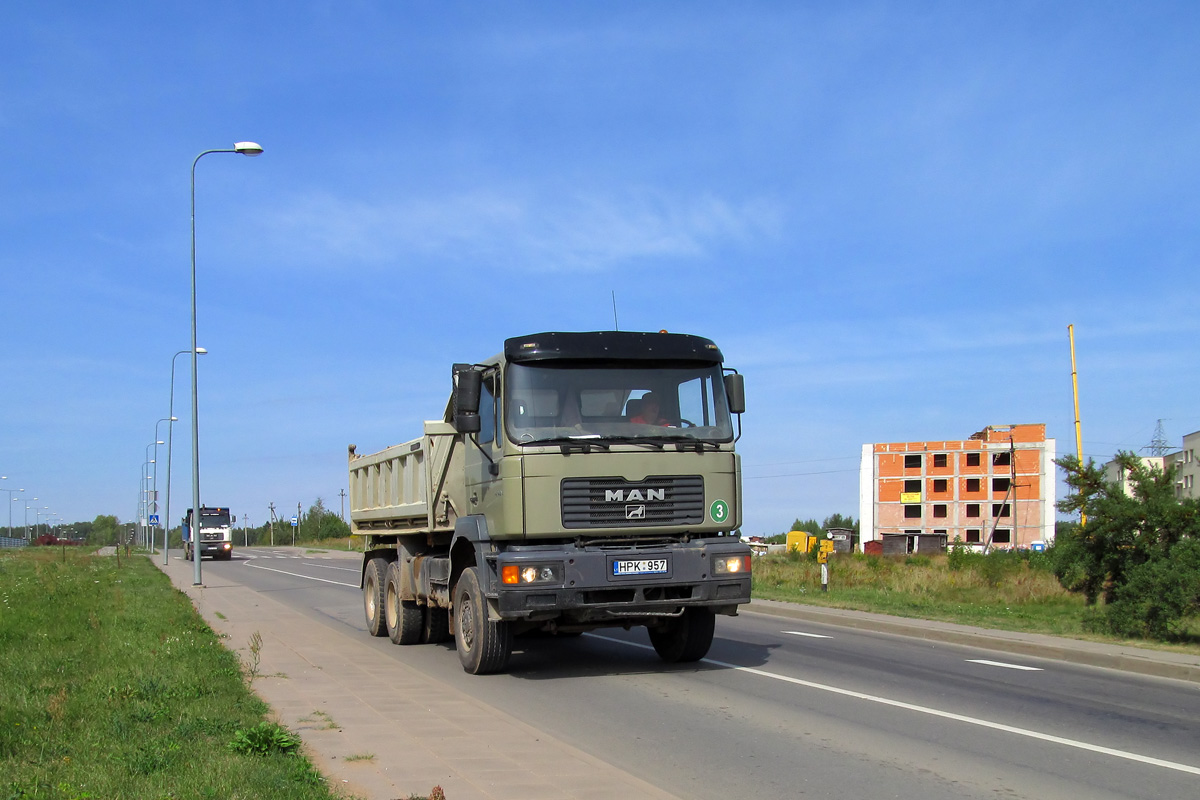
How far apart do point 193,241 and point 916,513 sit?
285ft

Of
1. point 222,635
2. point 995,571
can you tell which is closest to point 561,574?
point 222,635

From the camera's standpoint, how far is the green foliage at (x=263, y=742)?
6.43 m

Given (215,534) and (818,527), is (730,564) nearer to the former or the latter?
(215,534)

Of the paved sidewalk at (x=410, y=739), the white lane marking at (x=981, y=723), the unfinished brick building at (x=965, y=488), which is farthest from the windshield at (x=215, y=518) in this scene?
the unfinished brick building at (x=965, y=488)

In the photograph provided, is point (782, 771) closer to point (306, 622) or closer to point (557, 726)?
point (557, 726)

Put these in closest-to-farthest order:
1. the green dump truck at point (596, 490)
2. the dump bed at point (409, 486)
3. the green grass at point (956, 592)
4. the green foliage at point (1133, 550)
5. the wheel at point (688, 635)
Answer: the green dump truck at point (596, 490)
the wheel at point (688, 635)
the dump bed at point (409, 486)
the green foliage at point (1133, 550)
the green grass at point (956, 592)

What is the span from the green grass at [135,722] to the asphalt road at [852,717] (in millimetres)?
2191

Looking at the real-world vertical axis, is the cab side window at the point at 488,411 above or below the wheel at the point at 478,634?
above

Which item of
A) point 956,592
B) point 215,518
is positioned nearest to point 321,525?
point 215,518

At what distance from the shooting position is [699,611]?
438 inches

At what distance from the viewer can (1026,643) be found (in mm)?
14016

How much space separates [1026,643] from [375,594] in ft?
30.3

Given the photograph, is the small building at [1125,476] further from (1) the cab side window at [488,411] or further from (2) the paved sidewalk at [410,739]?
(2) the paved sidewalk at [410,739]

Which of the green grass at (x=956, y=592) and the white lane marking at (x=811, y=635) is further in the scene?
the green grass at (x=956, y=592)
